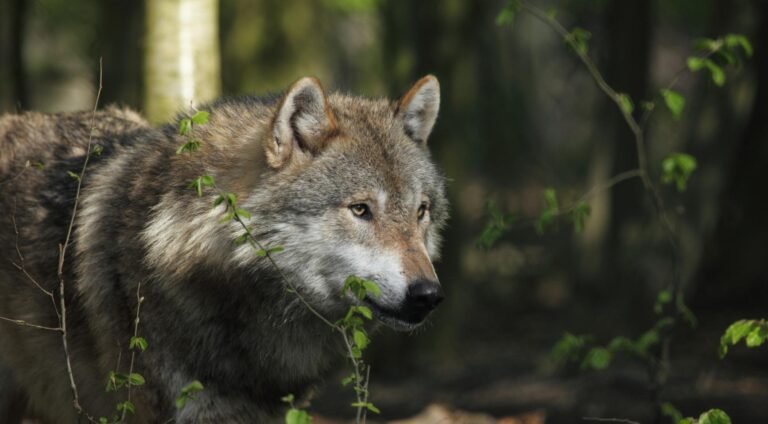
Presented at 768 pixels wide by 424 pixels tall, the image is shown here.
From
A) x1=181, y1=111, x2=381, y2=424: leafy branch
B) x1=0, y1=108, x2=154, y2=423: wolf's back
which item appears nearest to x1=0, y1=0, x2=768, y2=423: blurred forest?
x1=0, y1=108, x2=154, y2=423: wolf's back

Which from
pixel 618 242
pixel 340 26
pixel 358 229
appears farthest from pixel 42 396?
pixel 340 26

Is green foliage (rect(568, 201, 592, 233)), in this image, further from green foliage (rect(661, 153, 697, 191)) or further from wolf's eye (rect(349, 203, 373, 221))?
wolf's eye (rect(349, 203, 373, 221))

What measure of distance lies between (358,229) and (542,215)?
1340 mm

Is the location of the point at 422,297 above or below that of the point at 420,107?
below

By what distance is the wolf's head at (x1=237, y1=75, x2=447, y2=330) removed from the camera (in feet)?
17.3

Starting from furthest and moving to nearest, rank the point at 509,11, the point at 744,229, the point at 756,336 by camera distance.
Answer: the point at 744,229 < the point at 509,11 < the point at 756,336

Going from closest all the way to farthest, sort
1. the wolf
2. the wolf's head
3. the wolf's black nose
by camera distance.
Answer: the wolf's black nose
the wolf's head
the wolf


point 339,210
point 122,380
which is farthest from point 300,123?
point 122,380

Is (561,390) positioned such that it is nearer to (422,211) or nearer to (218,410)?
(422,211)

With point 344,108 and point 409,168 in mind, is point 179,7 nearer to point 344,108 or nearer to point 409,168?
point 344,108

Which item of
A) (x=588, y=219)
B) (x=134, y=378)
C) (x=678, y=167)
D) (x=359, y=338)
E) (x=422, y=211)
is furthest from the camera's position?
(x=588, y=219)

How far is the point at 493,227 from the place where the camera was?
6344mm

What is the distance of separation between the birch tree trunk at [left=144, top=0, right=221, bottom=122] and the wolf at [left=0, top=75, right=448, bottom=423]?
6.03 feet

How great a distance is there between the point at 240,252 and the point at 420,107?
4.92 ft
